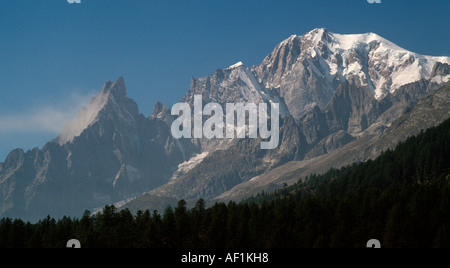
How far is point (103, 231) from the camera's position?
16275 centimetres
